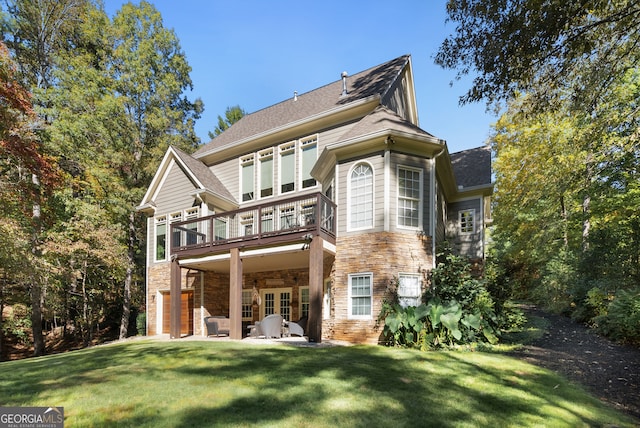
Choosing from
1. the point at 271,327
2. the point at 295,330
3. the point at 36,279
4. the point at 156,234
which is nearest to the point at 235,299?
the point at 271,327

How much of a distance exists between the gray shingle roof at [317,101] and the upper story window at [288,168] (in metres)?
1.05

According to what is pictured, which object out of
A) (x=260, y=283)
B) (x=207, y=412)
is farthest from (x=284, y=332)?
(x=207, y=412)

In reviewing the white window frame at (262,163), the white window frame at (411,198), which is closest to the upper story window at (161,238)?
the white window frame at (262,163)

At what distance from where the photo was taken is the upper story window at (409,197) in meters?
11.3

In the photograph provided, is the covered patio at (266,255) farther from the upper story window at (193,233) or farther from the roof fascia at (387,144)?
the roof fascia at (387,144)

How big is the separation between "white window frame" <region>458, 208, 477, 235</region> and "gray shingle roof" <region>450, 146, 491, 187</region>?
122cm

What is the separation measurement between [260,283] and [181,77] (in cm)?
1647

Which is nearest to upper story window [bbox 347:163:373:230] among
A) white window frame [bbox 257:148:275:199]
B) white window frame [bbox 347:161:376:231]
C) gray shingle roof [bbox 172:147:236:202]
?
white window frame [bbox 347:161:376:231]

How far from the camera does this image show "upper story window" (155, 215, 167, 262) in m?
16.8

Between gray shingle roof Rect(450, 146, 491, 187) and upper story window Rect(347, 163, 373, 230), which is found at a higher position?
gray shingle roof Rect(450, 146, 491, 187)

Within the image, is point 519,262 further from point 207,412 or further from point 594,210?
point 207,412

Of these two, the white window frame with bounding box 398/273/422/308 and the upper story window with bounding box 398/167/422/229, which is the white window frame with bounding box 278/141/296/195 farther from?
the white window frame with bounding box 398/273/422/308

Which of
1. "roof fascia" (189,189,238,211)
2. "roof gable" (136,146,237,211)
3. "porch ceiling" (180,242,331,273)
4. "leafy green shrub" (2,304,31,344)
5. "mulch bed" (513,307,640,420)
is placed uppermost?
"roof gable" (136,146,237,211)

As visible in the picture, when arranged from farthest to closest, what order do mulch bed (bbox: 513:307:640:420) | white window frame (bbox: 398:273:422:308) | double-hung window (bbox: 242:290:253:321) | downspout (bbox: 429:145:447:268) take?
double-hung window (bbox: 242:290:253:321)
downspout (bbox: 429:145:447:268)
white window frame (bbox: 398:273:422:308)
mulch bed (bbox: 513:307:640:420)
